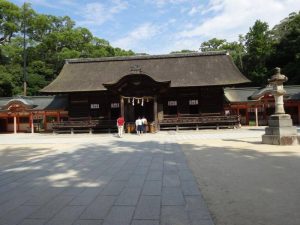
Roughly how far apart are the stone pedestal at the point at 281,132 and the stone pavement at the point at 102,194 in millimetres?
4876

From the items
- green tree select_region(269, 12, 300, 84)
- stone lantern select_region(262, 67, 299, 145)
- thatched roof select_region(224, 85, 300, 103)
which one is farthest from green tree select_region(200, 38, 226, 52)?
stone lantern select_region(262, 67, 299, 145)

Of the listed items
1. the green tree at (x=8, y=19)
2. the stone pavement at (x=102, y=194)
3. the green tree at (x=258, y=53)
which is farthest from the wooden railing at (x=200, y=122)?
the green tree at (x=8, y=19)

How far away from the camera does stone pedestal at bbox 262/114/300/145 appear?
1111 centimetres

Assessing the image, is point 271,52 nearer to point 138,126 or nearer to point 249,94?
point 249,94

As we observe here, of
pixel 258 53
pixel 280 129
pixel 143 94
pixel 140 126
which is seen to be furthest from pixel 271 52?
pixel 280 129

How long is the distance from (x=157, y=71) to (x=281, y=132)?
15.2 m

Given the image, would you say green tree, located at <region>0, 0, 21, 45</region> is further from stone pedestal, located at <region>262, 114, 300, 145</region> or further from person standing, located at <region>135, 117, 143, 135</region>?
stone pedestal, located at <region>262, 114, 300, 145</region>

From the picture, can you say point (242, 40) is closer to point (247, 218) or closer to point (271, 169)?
point (271, 169)

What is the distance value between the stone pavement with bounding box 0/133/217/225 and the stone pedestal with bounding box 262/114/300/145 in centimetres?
488

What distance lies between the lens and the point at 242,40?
2048 inches

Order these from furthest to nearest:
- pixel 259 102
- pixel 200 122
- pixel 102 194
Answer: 1. pixel 259 102
2. pixel 200 122
3. pixel 102 194

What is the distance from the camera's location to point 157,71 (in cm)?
2505

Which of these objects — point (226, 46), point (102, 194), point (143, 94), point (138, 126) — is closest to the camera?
point (102, 194)

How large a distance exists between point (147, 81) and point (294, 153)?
13.5m
